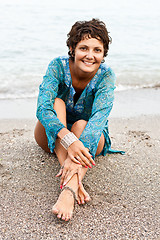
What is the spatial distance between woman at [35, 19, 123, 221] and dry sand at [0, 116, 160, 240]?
0.13 m

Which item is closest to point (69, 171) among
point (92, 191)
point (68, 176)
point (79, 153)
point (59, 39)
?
point (68, 176)

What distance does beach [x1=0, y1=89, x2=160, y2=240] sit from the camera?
7.07 feet

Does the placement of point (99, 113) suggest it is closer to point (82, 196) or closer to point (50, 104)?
point (50, 104)

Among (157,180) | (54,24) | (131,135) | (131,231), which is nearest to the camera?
(131,231)

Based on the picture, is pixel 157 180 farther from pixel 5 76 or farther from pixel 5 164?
pixel 5 76

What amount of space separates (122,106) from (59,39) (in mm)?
7032

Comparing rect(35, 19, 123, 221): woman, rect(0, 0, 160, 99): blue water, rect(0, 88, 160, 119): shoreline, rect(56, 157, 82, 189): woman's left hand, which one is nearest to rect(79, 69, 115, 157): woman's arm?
rect(35, 19, 123, 221): woman

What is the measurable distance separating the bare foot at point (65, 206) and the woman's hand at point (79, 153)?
255 mm

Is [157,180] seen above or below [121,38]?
above

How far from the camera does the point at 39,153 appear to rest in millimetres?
3312

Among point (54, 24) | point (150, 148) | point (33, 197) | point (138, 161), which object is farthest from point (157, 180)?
point (54, 24)

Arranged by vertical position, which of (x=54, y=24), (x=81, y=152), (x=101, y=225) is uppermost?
(x=81, y=152)

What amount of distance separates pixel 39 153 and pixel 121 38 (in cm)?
998

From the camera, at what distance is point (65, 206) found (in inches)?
88.9
